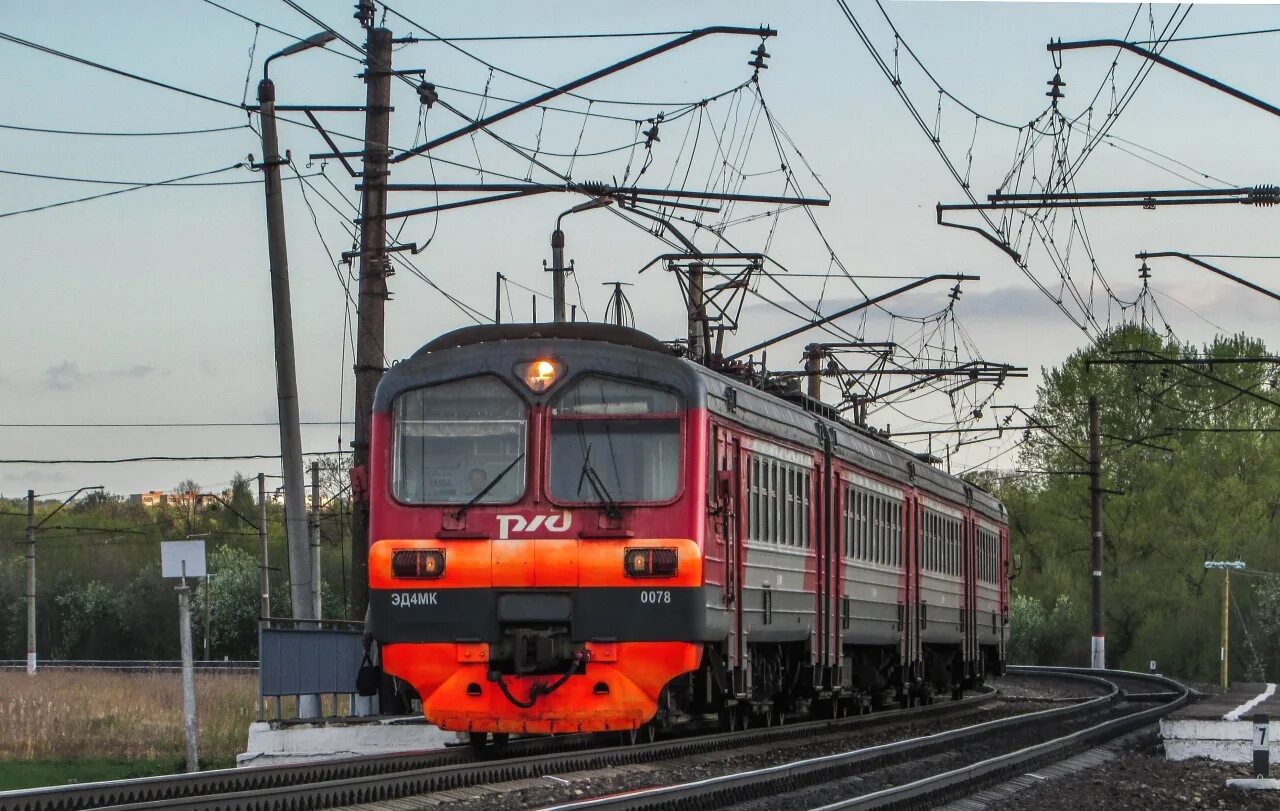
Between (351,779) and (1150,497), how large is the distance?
47.1 metres

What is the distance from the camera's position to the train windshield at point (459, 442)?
14.3 m

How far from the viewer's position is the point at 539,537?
46.5 ft

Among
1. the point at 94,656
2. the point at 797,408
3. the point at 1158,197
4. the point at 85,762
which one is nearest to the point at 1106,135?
the point at 1158,197

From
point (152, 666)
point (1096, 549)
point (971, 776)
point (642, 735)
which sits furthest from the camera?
point (152, 666)

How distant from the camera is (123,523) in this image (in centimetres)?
8638

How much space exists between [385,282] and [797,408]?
398 centimetres

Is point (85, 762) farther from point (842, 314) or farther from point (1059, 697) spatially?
point (1059, 697)

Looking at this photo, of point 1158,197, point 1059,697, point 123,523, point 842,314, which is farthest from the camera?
point 123,523

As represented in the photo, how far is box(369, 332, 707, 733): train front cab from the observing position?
14102 millimetres

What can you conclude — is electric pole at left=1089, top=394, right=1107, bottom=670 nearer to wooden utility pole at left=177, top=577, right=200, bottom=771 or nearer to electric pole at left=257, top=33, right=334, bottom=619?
electric pole at left=257, top=33, right=334, bottom=619

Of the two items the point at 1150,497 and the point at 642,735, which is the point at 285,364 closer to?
the point at 642,735

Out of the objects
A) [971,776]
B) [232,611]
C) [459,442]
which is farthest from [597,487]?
[232,611]

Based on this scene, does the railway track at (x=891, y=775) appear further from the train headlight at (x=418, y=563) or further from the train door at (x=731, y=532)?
the train headlight at (x=418, y=563)

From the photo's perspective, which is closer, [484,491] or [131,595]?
[484,491]
